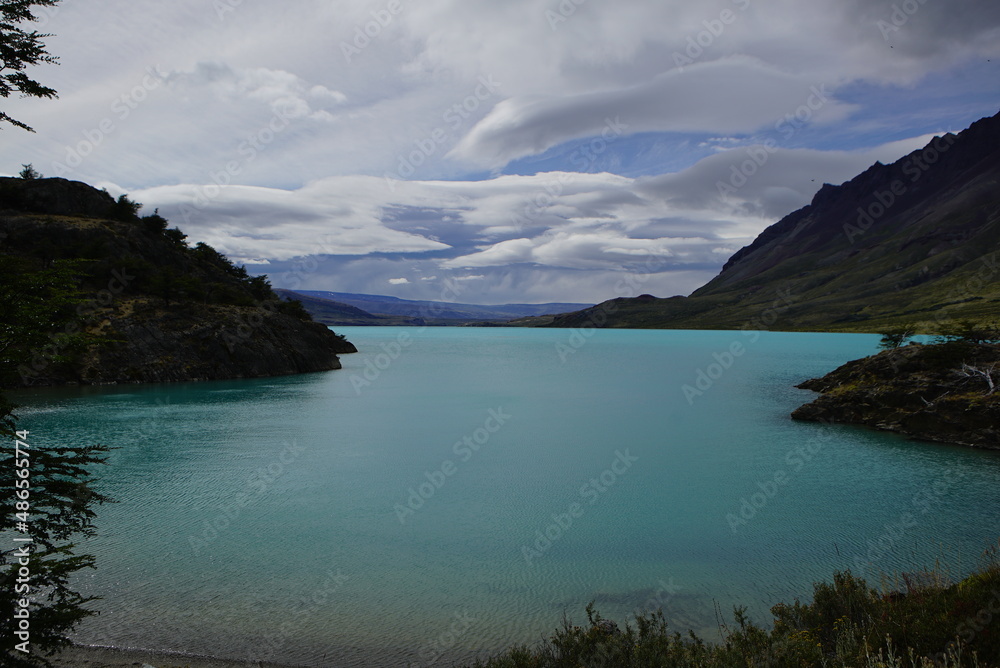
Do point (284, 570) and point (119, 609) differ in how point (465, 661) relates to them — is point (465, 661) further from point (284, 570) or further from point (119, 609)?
point (119, 609)

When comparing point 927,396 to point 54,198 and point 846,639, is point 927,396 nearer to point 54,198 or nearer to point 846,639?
point 846,639

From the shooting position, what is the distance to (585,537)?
2195 cm

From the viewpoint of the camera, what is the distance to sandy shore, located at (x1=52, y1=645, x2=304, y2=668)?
12156 millimetres

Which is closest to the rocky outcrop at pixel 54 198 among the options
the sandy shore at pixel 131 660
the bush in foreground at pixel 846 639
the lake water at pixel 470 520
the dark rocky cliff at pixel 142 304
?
the dark rocky cliff at pixel 142 304

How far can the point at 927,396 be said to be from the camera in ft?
136

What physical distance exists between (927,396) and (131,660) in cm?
5119

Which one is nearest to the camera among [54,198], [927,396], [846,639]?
[846,639]

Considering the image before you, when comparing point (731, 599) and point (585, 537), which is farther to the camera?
point (585, 537)

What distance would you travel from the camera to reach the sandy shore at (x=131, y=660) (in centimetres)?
1216

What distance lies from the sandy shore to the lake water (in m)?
0.45

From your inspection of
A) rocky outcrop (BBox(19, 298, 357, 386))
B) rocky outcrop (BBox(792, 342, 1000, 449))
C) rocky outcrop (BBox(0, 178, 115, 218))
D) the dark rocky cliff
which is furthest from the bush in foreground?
rocky outcrop (BBox(0, 178, 115, 218))

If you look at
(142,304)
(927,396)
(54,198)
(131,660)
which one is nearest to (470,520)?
(131,660)

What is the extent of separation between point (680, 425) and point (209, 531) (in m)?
37.3

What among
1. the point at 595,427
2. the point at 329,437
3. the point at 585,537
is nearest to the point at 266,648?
the point at 585,537
